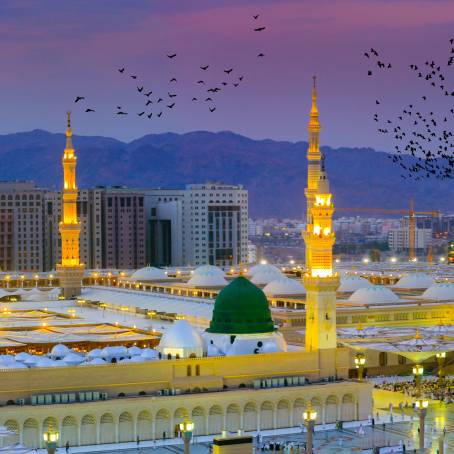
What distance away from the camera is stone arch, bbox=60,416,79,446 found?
→ 34.1 metres

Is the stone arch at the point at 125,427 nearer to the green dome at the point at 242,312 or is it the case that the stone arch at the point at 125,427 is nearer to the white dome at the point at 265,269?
the green dome at the point at 242,312

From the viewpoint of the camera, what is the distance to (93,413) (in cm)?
3444

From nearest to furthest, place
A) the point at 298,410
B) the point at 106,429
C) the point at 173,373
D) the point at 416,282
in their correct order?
the point at 106,429, the point at 173,373, the point at 298,410, the point at 416,282

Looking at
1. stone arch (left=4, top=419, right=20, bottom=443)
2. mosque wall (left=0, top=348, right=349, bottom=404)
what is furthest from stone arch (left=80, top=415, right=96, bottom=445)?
stone arch (left=4, top=419, right=20, bottom=443)

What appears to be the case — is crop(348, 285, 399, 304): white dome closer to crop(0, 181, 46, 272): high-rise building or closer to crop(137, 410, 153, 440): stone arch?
crop(137, 410, 153, 440): stone arch

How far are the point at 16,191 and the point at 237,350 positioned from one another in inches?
3072

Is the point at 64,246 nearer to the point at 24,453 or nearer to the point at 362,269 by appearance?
the point at 362,269

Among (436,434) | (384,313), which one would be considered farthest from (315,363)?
(384,313)

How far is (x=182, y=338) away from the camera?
37.9 meters

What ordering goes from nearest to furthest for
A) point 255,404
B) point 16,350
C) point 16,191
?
point 255,404 → point 16,350 → point 16,191

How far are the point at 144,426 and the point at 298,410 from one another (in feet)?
16.0

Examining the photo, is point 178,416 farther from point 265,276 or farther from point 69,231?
point 265,276

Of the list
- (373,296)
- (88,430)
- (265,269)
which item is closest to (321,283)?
(88,430)

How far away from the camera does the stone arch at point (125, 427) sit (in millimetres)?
34781
